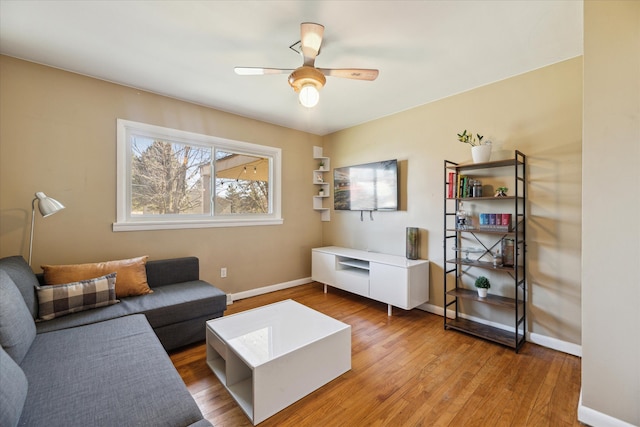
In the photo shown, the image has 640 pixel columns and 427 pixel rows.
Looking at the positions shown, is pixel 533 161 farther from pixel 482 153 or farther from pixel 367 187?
pixel 367 187

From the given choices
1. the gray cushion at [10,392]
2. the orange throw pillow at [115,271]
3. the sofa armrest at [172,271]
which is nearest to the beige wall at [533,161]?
the sofa armrest at [172,271]

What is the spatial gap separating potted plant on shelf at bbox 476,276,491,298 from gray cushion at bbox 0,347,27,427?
3.01 meters

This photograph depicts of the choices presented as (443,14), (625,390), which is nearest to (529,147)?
(443,14)

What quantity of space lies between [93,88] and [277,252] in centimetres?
272

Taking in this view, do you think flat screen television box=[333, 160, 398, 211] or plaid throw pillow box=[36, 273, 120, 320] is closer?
plaid throw pillow box=[36, 273, 120, 320]

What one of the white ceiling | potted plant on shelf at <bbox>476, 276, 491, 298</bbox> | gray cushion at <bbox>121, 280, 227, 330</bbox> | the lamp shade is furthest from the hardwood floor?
the white ceiling

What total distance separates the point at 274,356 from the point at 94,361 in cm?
92

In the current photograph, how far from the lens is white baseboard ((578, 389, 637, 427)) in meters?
1.40

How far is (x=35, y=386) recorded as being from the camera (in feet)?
3.84

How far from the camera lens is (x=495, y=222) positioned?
2434mm

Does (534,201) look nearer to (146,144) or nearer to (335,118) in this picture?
(335,118)

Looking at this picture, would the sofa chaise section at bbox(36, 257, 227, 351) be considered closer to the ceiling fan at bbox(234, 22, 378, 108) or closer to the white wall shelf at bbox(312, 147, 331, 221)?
the ceiling fan at bbox(234, 22, 378, 108)

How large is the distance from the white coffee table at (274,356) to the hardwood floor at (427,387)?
6cm

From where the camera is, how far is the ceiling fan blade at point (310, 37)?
1.65m
